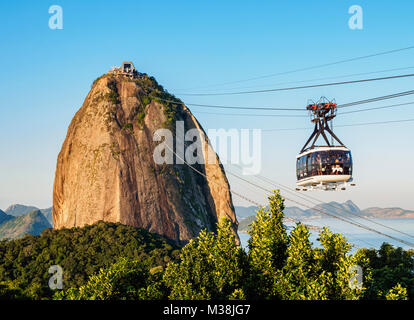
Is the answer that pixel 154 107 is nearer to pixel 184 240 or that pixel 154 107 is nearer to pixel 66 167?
pixel 66 167

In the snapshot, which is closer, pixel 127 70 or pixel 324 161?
pixel 324 161

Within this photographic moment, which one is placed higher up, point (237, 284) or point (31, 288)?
point (237, 284)

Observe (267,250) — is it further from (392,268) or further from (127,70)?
(127,70)

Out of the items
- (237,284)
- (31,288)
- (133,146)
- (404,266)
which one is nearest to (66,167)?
(133,146)

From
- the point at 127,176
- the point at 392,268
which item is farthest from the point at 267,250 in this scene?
the point at 127,176

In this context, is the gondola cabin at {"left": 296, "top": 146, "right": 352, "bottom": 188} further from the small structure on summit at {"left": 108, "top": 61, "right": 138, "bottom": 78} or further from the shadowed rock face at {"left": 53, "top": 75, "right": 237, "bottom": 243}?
the small structure on summit at {"left": 108, "top": 61, "right": 138, "bottom": 78}

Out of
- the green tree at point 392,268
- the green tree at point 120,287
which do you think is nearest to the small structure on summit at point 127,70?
the green tree at point 392,268
